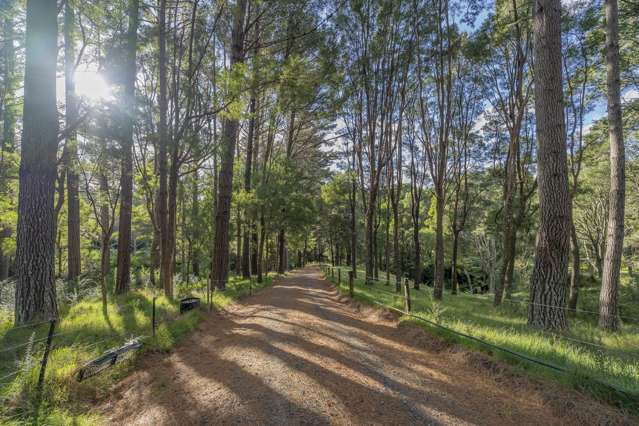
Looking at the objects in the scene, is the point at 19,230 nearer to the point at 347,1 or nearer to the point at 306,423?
the point at 306,423

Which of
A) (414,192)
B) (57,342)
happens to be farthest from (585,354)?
(414,192)

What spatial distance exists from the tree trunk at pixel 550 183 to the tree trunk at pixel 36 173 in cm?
943

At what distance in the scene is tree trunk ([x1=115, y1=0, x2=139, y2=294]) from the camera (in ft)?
23.2

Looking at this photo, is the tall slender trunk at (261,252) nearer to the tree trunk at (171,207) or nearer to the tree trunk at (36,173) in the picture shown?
the tree trunk at (171,207)

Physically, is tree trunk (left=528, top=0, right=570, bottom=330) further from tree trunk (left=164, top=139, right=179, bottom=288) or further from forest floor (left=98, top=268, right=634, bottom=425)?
tree trunk (left=164, top=139, right=179, bottom=288)

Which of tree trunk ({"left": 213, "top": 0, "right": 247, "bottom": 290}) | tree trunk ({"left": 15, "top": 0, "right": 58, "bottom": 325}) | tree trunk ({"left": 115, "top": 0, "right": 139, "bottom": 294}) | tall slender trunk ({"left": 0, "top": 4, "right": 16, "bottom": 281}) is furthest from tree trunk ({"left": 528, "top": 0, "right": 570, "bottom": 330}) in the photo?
tall slender trunk ({"left": 0, "top": 4, "right": 16, "bottom": 281})

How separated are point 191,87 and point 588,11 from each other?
1335cm

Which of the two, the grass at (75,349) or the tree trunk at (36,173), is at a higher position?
the tree trunk at (36,173)

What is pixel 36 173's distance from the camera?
5551 millimetres

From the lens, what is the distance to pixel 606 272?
636 centimetres

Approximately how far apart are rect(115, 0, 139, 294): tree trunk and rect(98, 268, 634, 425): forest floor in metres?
4.91

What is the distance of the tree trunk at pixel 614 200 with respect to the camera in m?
6.12

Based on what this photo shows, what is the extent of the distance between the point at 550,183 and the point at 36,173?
9.82m

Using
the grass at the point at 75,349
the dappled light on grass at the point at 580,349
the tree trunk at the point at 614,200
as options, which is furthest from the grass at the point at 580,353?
the grass at the point at 75,349
